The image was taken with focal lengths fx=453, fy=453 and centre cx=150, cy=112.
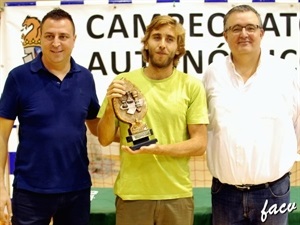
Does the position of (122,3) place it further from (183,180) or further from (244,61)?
(183,180)

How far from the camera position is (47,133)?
6.73ft

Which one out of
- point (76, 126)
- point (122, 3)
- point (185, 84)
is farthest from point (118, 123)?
point (122, 3)

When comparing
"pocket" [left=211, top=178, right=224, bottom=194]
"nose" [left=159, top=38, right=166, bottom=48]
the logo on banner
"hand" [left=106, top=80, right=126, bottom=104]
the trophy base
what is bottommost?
"pocket" [left=211, top=178, right=224, bottom=194]

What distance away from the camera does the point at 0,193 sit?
2.06m

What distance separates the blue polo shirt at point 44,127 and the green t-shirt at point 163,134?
256mm

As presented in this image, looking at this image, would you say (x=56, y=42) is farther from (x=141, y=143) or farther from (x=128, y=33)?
(x=128, y=33)

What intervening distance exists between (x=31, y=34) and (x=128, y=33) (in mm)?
706

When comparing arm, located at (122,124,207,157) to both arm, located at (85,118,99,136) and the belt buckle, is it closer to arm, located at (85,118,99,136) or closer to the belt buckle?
the belt buckle

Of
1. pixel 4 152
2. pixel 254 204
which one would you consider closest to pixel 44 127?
pixel 4 152

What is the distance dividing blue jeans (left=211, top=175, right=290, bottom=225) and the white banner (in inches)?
53.3

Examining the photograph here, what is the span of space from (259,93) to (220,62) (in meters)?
0.27

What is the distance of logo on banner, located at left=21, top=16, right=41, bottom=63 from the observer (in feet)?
10.8

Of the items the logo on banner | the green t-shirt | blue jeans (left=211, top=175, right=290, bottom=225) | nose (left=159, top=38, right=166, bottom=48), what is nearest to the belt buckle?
blue jeans (left=211, top=175, right=290, bottom=225)

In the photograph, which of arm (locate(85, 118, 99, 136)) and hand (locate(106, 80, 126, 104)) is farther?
arm (locate(85, 118, 99, 136))
